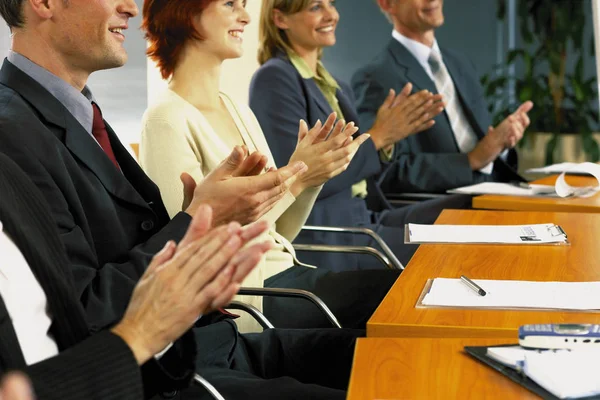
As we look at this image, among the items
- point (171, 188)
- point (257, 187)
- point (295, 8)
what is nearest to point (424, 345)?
point (257, 187)

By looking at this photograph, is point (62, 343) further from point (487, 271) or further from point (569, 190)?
point (569, 190)

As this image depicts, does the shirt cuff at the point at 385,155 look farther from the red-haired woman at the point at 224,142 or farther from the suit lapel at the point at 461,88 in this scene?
the red-haired woman at the point at 224,142

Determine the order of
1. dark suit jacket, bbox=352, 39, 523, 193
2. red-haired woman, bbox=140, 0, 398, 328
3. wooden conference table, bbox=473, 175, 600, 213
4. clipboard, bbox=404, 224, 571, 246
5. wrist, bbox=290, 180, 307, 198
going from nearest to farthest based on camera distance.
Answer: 1. clipboard, bbox=404, 224, 571, 246
2. red-haired woman, bbox=140, 0, 398, 328
3. wrist, bbox=290, 180, 307, 198
4. wooden conference table, bbox=473, 175, 600, 213
5. dark suit jacket, bbox=352, 39, 523, 193

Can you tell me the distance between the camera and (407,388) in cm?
131

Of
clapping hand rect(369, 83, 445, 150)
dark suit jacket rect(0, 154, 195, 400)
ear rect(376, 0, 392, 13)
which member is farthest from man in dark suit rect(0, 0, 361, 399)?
ear rect(376, 0, 392, 13)

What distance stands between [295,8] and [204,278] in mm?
2727

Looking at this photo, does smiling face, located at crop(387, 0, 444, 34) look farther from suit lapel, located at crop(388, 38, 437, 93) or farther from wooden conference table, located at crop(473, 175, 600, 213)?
wooden conference table, located at crop(473, 175, 600, 213)

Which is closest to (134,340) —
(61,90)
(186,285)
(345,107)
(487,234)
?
(186,285)

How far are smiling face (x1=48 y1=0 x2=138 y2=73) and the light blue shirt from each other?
2.5 inches

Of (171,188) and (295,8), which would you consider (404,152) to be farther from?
(171,188)

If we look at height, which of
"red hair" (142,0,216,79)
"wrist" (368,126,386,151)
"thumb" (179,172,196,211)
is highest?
"red hair" (142,0,216,79)

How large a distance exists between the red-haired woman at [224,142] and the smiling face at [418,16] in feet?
6.29

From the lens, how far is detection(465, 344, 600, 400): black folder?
1253 millimetres

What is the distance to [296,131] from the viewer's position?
3.58m
